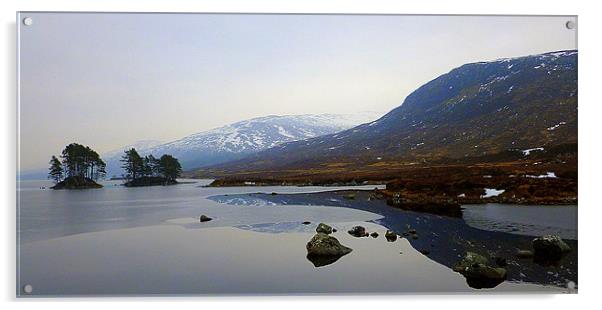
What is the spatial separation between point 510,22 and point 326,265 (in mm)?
1956

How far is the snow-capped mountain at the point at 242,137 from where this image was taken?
137 inches

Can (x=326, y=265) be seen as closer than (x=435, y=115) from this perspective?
Yes

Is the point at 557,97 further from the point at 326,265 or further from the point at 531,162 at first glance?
the point at 326,265

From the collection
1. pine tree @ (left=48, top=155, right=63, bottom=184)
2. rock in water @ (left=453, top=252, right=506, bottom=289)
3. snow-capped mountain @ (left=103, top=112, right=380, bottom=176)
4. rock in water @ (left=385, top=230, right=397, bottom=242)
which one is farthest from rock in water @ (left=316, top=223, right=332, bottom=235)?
pine tree @ (left=48, top=155, right=63, bottom=184)

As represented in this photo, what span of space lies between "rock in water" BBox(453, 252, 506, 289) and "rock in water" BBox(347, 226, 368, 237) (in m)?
0.60

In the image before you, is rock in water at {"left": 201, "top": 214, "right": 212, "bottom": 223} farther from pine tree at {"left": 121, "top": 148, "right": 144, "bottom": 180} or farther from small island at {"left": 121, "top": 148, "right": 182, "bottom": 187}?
pine tree at {"left": 121, "top": 148, "right": 144, "bottom": 180}

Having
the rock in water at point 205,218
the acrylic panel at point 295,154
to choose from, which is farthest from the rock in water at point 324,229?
the rock in water at point 205,218

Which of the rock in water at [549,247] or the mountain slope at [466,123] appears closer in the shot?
the rock in water at [549,247]

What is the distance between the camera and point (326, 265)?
3396 mm

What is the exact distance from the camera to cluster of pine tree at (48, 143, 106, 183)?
3.42m

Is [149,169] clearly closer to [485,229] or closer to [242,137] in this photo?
[242,137]

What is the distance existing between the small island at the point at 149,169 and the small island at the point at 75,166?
0.16 m

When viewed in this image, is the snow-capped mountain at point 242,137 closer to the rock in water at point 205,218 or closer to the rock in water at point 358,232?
the rock in water at point 205,218
